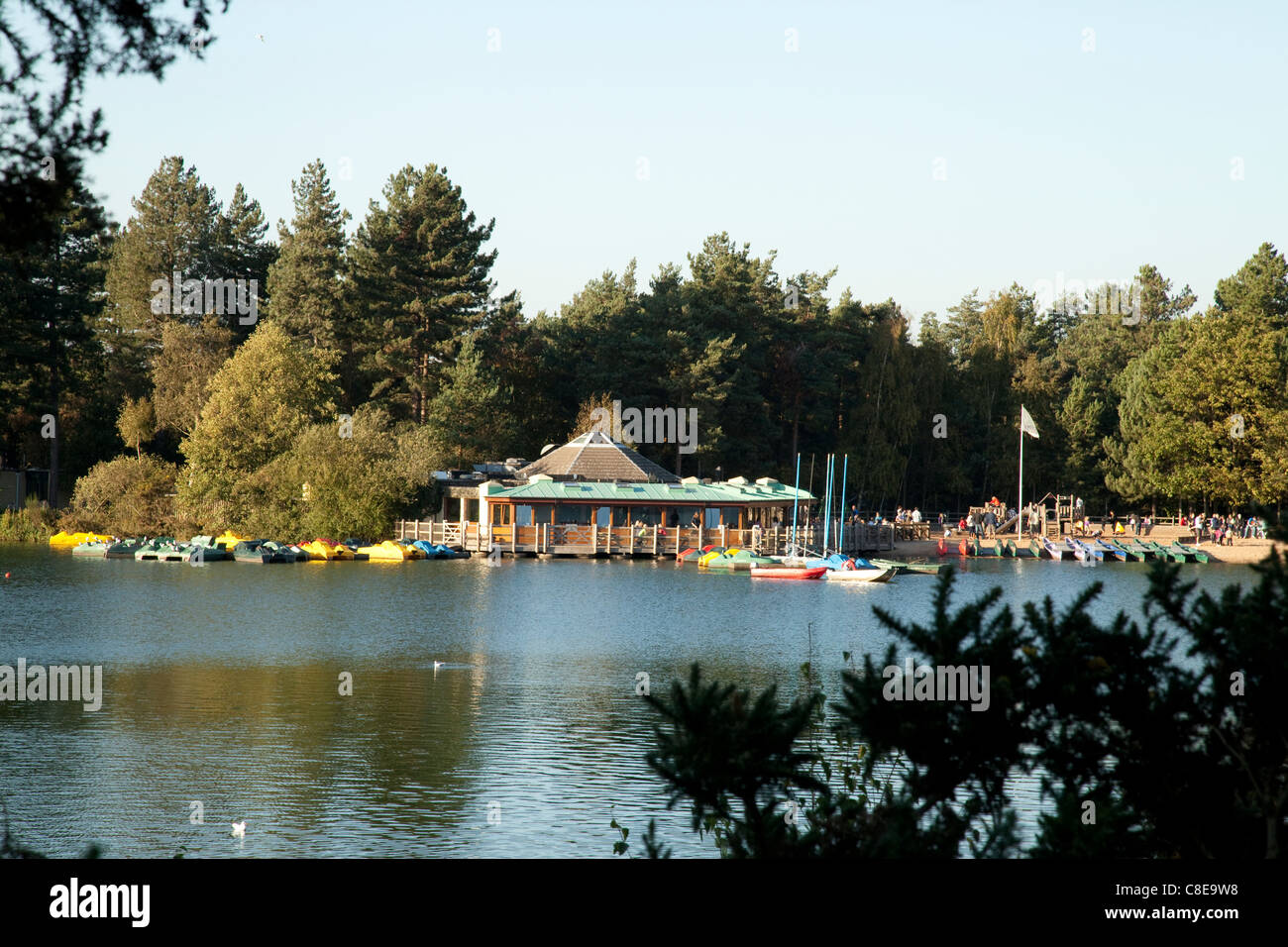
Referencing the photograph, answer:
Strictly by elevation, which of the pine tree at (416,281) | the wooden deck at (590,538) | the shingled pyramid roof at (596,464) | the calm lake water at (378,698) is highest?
the pine tree at (416,281)

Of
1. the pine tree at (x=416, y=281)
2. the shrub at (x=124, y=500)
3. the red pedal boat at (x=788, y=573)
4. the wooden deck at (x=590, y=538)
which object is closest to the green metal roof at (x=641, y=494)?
the wooden deck at (x=590, y=538)

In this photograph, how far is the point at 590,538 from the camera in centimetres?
5600

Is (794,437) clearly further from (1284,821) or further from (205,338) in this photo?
(1284,821)

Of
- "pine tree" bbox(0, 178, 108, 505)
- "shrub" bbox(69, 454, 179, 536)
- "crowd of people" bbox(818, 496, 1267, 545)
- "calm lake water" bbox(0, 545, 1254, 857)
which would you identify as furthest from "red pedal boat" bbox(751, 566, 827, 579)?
"pine tree" bbox(0, 178, 108, 505)

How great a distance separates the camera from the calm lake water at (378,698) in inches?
577

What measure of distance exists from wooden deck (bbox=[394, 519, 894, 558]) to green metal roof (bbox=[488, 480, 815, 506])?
1302 millimetres

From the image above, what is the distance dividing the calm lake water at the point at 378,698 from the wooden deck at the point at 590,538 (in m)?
8.17

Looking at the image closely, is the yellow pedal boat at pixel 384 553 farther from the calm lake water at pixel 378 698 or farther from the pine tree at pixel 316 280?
the pine tree at pixel 316 280

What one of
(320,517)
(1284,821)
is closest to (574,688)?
(1284,821)

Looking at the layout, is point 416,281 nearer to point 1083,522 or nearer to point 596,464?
point 596,464

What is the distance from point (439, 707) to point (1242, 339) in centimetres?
5452

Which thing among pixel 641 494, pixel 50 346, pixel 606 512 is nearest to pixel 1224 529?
pixel 641 494

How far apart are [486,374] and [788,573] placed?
21.6 metres
